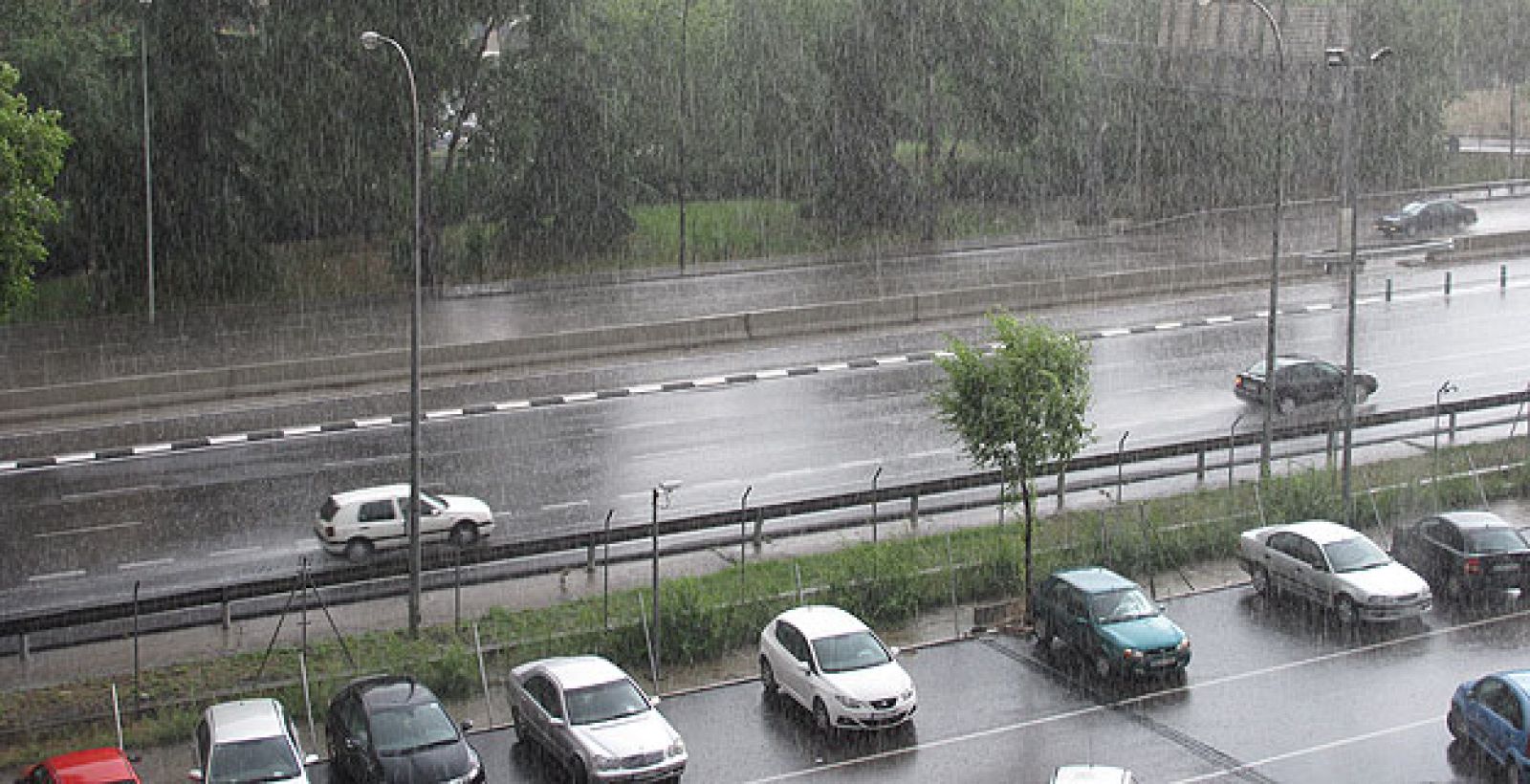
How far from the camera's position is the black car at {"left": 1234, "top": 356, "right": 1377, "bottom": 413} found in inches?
1313

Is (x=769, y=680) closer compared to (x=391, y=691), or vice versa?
(x=391, y=691)

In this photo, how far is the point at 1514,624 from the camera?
24.0 meters

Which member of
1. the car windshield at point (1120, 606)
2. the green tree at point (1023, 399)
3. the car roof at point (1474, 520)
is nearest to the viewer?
the car windshield at point (1120, 606)

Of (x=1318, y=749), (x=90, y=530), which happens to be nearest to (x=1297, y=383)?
(x=1318, y=749)

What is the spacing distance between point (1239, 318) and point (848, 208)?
16449mm

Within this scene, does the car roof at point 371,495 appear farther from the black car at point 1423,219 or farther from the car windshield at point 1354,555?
the black car at point 1423,219

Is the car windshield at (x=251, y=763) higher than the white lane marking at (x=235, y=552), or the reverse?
the white lane marking at (x=235, y=552)

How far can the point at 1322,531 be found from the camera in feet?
81.9

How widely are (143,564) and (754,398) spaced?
43.6 feet

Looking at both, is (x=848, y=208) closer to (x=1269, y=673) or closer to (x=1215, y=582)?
(x=1215, y=582)

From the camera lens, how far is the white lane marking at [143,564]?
83.6 feet

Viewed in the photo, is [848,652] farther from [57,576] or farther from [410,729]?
[57,576]

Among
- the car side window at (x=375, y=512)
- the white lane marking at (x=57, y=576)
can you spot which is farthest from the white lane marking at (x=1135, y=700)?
the white lane marking at (x=57, y=576)

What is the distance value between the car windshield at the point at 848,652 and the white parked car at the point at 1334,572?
22.8ft
